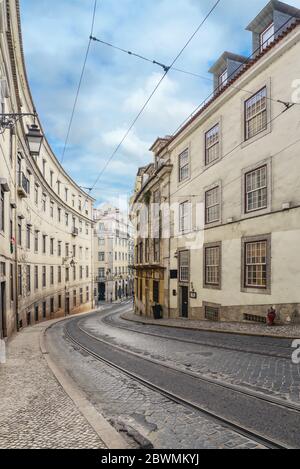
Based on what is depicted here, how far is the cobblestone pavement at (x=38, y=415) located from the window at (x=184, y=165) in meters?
16.6

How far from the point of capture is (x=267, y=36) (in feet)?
52.6

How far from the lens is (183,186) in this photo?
2258 centimetres

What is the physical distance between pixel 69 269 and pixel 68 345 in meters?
25.4

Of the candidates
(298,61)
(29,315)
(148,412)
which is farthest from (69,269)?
(148,412)

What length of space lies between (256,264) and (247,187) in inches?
147

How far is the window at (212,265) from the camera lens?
18.1m

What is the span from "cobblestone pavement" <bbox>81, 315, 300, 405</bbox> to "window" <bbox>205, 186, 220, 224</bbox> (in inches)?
341

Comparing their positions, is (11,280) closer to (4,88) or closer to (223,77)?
(4,88)

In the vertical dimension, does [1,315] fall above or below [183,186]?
below

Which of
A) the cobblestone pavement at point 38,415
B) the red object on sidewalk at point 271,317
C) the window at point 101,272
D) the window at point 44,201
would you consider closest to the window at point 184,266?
the red object on sidewalk at point 271,317

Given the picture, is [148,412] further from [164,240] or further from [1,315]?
[164,240]

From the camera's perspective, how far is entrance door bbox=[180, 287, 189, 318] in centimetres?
2191

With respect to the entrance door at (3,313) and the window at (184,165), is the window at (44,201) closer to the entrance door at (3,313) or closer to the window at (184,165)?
the window at (184,165)
